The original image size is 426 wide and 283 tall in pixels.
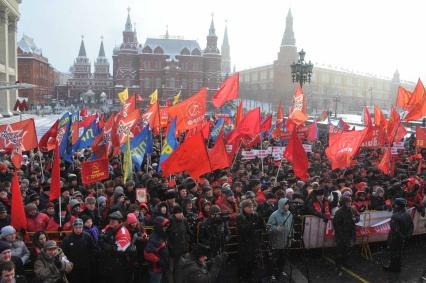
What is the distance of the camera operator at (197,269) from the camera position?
14.1ft

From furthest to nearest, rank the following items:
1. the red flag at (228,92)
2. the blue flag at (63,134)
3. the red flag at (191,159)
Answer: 1. the red flag at (228,92)
2. the blue flag at (63,134)
3. the red flag at (191,159)

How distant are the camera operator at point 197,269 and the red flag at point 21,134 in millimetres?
7489

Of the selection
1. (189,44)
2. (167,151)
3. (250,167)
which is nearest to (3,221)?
(167,151)

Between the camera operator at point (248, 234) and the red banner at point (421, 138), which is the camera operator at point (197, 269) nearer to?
the camera operator at point (248, 234)

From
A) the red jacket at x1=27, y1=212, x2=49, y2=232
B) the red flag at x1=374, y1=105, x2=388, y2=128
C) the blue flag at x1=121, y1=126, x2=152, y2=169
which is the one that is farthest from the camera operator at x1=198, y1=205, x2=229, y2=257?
the red flag at x1=374, y1=105, x2=388, y2=128

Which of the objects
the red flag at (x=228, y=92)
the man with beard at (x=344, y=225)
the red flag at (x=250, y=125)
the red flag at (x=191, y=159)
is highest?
the red flag at (x=228, y=92)

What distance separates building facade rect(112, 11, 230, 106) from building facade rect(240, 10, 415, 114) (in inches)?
638

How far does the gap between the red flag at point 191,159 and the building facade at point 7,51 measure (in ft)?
91.5

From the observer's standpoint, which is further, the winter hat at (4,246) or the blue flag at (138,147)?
the blue flag at (138,147)

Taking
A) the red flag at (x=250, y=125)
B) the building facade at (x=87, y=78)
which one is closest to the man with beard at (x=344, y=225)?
the red flag at (x=250, y=125)

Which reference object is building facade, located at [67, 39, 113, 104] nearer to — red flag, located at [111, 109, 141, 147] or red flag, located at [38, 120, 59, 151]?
red flag, located at [38, 120, 59, 151]

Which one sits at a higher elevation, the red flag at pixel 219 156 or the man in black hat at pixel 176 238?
the red flag at pixel 219 156

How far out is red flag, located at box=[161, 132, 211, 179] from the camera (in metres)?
7.76

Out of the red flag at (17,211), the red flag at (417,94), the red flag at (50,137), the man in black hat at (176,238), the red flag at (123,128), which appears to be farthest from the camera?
the red flag at (417,94)
